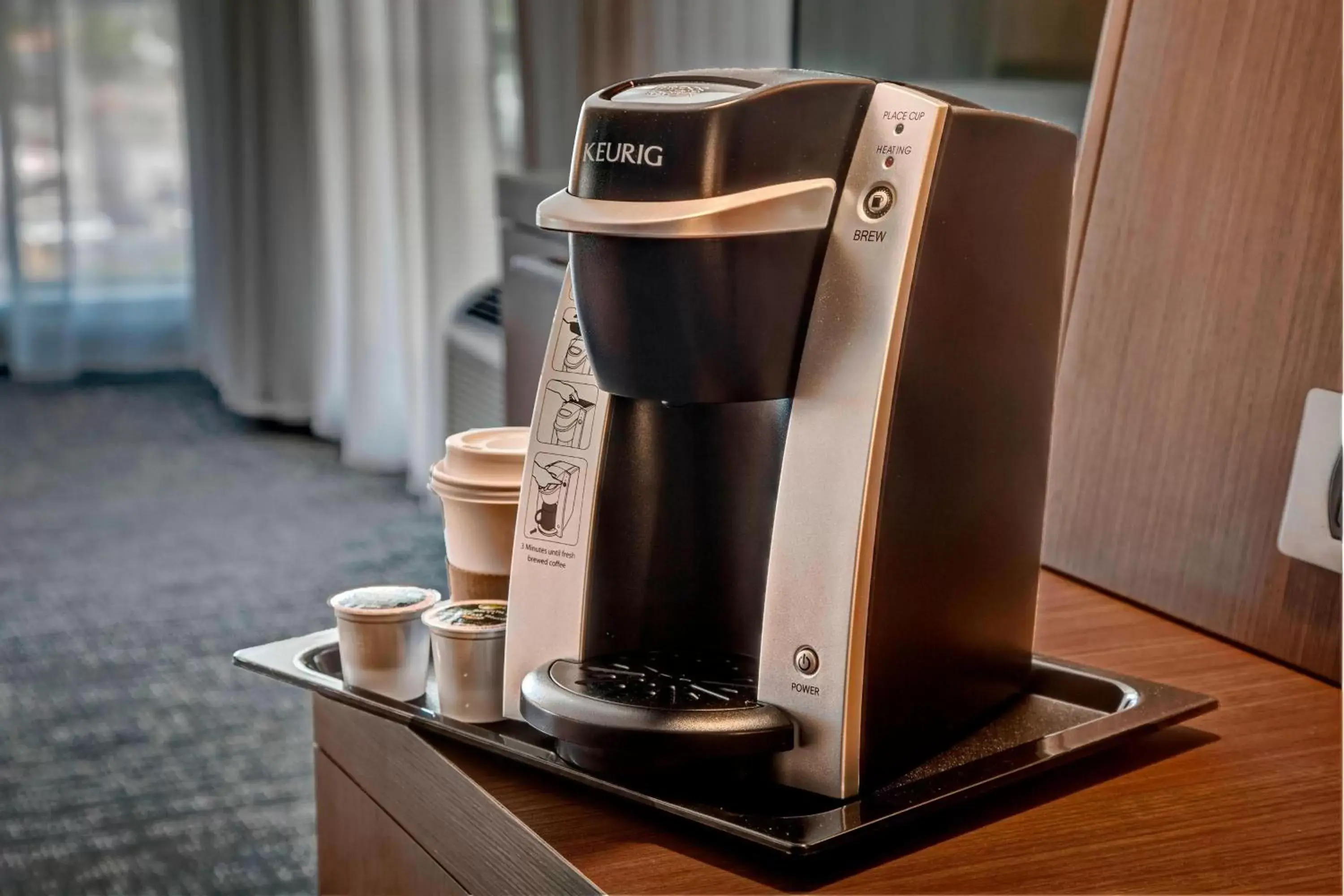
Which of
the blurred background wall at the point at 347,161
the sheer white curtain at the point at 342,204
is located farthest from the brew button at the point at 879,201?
the sheer white curtain at the point at 342,204

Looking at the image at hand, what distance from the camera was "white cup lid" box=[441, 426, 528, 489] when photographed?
716 mm

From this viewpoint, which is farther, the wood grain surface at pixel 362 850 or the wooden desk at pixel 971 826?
the wood grain surface at pixel 362 850

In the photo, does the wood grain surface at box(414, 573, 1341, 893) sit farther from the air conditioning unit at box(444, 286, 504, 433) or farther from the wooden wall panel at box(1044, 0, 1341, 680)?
the air conditioning unit at box(444, 286, 504, 433)

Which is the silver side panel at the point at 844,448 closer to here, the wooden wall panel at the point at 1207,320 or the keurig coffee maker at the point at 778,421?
the keurig coffee maker at the point at 778,421

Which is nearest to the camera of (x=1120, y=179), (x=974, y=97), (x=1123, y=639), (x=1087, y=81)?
(x=1123, y=639)

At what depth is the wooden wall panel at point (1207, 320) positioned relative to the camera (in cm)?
81

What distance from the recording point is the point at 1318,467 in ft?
2.60

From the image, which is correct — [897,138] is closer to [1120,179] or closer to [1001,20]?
[1120,179]

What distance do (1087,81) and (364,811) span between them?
3.05 feet

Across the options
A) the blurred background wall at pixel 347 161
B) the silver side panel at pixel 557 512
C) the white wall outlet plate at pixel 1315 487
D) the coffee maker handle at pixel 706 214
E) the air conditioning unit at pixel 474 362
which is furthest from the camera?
the air conditioning unit at pixel 474 362

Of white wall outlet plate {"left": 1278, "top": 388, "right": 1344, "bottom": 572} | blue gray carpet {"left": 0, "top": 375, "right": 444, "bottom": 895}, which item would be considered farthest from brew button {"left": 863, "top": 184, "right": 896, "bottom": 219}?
blue gray carpet {"left": 0, "top": 375, "right": 444, "bottom": 895}

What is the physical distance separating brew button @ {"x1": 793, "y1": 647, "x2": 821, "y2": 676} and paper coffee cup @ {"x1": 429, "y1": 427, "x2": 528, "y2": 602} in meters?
0.18

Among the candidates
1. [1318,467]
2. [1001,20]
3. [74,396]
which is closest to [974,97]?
[1001,20]

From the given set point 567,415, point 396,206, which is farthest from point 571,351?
point 396,206
